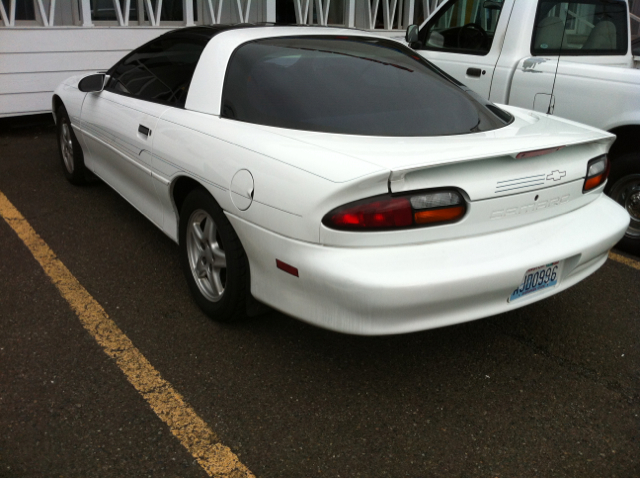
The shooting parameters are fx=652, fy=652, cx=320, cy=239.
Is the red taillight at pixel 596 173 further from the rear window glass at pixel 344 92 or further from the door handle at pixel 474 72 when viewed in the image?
the door handle at pixel 474 72

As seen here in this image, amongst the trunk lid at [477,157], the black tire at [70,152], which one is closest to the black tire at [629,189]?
the trunk lid at [477,157]

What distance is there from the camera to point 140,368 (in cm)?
304

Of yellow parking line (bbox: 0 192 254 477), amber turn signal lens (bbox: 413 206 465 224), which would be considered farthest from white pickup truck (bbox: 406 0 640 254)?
yellow parking line (bbox: 0 192 254 477)

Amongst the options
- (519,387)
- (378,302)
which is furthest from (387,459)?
(519,387)

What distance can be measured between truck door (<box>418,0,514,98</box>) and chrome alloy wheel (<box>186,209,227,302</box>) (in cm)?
300

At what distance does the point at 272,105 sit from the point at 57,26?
586 cm

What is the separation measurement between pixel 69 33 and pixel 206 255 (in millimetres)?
5812

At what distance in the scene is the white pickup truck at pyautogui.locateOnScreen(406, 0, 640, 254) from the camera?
4520mm

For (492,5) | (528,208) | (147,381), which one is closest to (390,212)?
(528,208)

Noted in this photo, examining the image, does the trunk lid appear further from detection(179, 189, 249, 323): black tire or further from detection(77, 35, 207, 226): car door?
detection(77, 35, 207, 226): car door

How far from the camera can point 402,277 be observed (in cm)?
251

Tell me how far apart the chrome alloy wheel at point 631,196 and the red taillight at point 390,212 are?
2565 mm

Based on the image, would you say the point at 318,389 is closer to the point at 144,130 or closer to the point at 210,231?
the point at 210,231

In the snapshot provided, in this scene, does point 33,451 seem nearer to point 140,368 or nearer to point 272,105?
point 140,368
